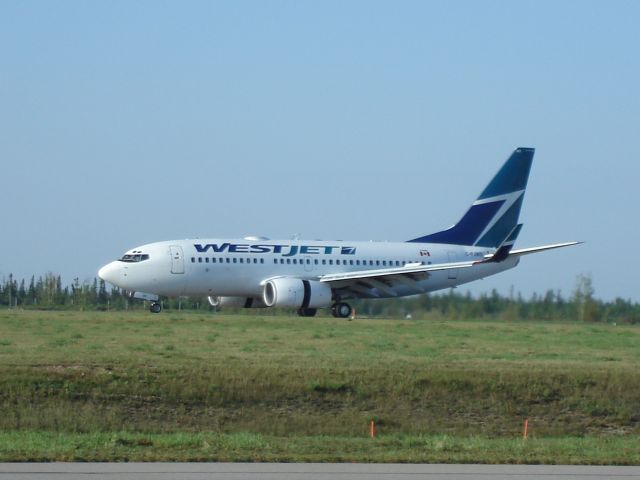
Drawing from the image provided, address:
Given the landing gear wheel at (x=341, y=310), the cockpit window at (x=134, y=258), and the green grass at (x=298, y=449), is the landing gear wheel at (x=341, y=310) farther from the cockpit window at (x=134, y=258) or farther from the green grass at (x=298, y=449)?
the green grass at (x=298, y=449)

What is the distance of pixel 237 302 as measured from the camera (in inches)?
1940

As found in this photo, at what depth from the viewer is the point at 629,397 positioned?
23609 millimetres

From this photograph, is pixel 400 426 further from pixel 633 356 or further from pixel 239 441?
pixel 633 356

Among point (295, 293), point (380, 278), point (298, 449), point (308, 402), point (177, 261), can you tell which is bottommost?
point (298, 449)

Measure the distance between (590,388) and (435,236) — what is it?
93.4ft

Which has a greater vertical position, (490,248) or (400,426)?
(490,248)

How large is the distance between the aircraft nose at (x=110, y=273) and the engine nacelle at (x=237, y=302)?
5562 millimetres

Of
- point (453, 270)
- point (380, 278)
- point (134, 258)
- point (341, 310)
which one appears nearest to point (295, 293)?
point (341, 310)

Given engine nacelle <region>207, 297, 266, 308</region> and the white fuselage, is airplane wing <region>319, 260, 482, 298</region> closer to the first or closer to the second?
the white fuselage

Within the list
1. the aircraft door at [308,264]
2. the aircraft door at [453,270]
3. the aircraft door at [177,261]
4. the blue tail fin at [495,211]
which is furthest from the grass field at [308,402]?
the blue tail fin at [495,211]

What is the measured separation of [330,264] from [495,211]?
852 centimetres

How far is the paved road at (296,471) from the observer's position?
12.9m

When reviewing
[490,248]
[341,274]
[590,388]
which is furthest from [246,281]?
[590,388]

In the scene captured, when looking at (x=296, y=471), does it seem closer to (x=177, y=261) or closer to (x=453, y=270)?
(x=177, y=261)
